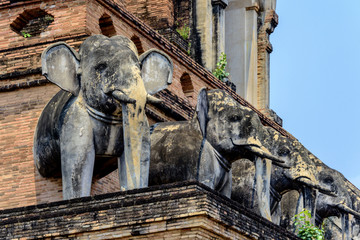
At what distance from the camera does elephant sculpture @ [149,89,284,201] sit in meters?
22.0

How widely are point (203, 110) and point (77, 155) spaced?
2.32 metres

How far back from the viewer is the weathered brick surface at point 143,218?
1822cm

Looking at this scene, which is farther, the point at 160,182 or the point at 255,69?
the point at 255,69

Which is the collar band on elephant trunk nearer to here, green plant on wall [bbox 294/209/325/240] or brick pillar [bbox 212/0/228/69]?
green plant on wall [bbox 294/209/325/240]

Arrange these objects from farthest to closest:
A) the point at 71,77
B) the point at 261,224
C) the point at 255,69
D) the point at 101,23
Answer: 1. the point at 255,69
2. the point at 101,23
3. the point at 71,77
4. the point at 261,224

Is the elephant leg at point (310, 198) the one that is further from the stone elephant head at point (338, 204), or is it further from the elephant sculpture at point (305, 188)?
the stone elephant head at point (338, 204)

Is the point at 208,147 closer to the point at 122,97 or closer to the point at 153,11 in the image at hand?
the point at 122,97

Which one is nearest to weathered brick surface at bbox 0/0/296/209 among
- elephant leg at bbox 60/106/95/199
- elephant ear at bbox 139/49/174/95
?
elephant leg at bbox 60/106/95/199

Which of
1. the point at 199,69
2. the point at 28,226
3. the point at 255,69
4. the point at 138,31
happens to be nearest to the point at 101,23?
the point at 138,31

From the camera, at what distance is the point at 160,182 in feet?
73.0

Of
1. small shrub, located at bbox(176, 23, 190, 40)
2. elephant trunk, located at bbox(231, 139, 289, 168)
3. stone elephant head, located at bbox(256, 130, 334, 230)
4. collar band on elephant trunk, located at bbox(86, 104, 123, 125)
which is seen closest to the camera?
collar band on elephant trunk, located at bbox(86, 104, 123, 125)

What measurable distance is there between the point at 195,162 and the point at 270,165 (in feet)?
4.03

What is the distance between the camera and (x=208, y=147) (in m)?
22.2

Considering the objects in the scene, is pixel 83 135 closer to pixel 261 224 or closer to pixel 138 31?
pixel 261 224
